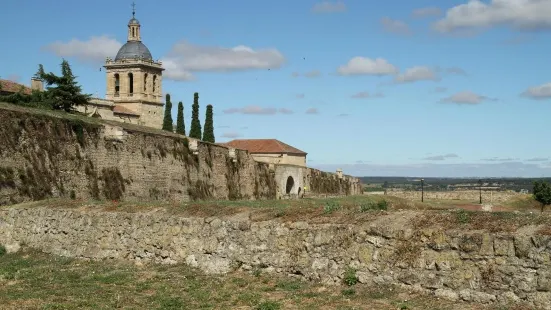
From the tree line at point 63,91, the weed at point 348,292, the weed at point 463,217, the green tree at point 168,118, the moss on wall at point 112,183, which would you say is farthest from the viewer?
the green tree at point 168,118

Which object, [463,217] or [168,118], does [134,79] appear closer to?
[168,118]

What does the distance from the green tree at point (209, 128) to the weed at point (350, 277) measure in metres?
73.4

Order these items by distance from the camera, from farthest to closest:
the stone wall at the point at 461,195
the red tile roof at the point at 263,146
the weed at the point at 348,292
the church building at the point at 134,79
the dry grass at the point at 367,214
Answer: the church building at the point at 134,79, the red tile roof at the point at 263,146, the stone wall at the point at 461,195, the weed at the point at 348,292, the dry grass at the point at 367,214

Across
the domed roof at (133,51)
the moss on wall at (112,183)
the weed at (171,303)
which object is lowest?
the weed at (171,303)

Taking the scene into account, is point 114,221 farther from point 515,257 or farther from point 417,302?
point 515,257

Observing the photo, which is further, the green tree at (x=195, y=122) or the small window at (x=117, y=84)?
the small window at (x=117, y=84)

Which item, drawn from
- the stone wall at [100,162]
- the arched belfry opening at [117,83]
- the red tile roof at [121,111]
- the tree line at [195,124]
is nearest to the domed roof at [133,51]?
the arched belfry opening at [117,83]

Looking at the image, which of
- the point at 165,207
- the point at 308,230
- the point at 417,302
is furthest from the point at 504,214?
the point at 165,207

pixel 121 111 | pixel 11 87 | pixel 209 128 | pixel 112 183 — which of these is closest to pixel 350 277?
pixel 112 183

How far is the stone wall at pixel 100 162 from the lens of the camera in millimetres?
26406

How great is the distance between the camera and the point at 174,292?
12031 mm

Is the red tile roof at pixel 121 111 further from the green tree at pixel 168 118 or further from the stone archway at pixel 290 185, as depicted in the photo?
the stone archway at pixel 290 185

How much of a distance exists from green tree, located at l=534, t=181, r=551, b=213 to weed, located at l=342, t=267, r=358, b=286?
63.7 metres

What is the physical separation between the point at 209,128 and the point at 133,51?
24680 millimetres
